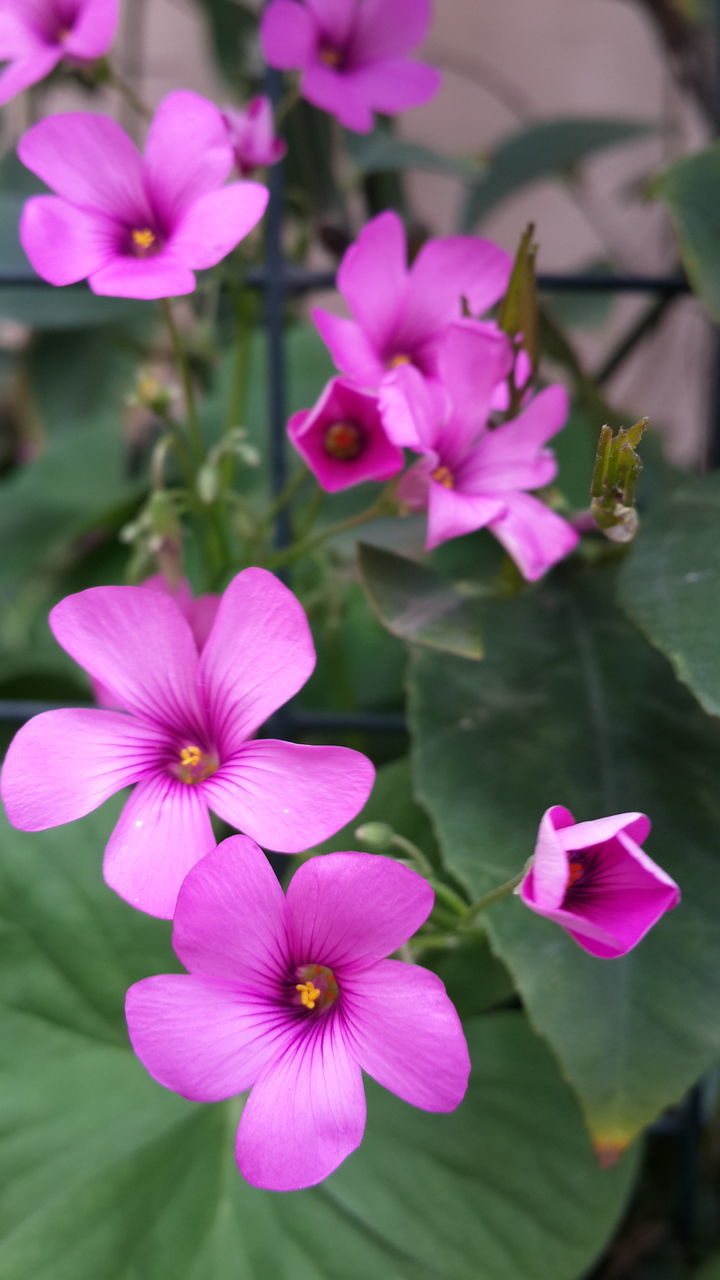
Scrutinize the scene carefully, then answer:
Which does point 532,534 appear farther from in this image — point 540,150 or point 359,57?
point 540,150

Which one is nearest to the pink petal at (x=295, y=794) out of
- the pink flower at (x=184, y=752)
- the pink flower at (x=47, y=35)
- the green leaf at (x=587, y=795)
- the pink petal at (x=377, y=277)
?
the pink flower at (x=184, y=752)

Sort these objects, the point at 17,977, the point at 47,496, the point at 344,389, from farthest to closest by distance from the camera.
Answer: the point at 47,496, the point at 17,977, the point at 344,389

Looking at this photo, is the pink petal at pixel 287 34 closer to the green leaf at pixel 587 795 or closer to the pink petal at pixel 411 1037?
the green leaf at pixel 587 795

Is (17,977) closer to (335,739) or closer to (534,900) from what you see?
(335,739)

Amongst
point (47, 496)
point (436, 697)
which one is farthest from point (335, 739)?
point (47, 496)

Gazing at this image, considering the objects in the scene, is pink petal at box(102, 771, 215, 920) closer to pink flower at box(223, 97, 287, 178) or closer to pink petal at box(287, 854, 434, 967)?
pink petal at box(287, 854, 434, 967)

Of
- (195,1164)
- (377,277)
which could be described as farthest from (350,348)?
(195,1164)
